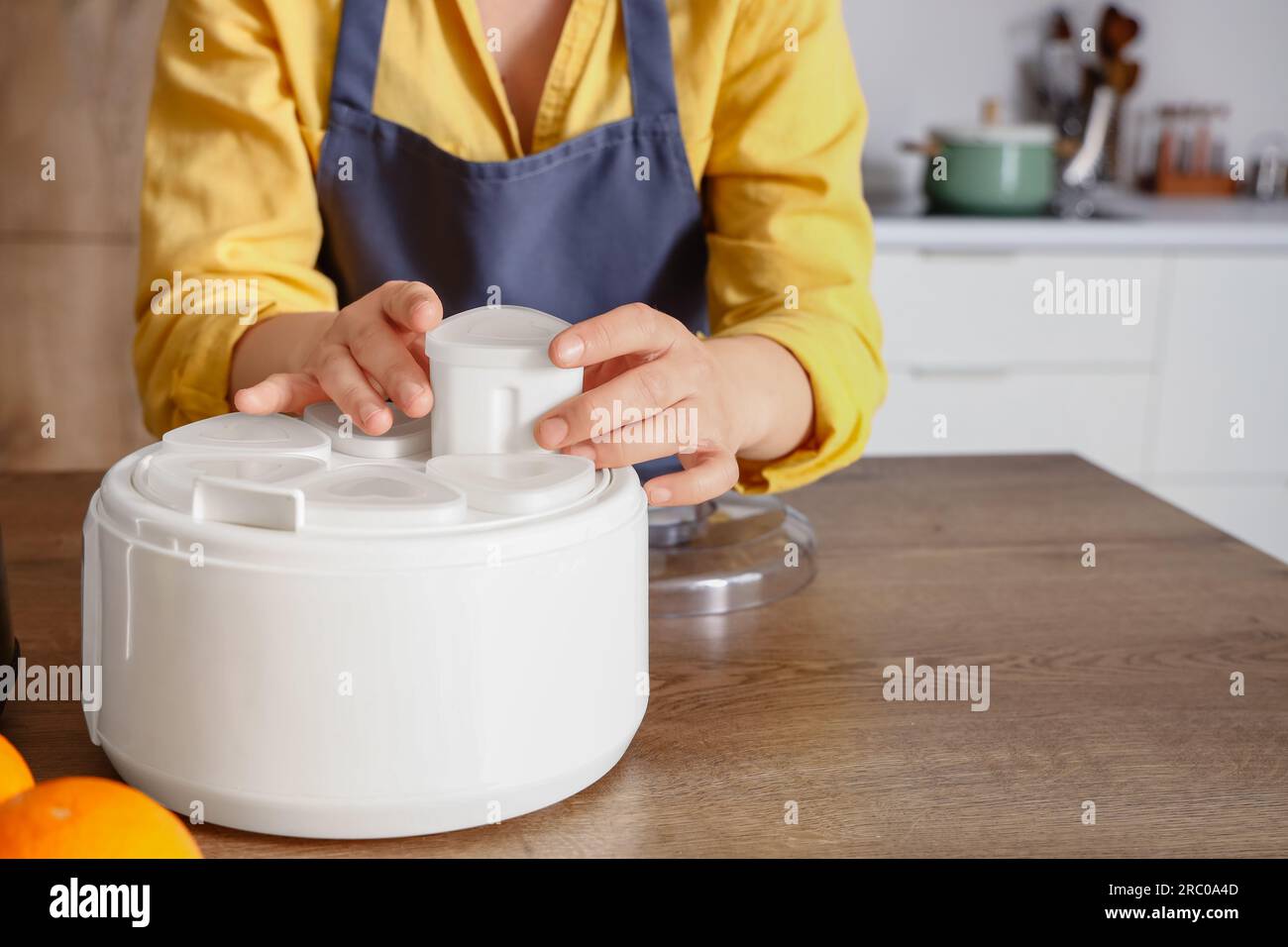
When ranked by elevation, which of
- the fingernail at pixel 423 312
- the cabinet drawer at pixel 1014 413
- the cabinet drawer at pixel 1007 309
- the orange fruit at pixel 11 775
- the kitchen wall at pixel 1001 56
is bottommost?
the cabinet drawer at pixel 1014 413

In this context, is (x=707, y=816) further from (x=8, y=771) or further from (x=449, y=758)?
(x=8, y=771)

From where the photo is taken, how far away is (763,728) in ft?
2.05

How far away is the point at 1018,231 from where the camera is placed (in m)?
2.21

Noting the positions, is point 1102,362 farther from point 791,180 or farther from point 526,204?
point 526,204

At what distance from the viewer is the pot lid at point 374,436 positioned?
1.88 ft

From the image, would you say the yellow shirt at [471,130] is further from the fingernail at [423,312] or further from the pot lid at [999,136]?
the pot lid at [999,136]

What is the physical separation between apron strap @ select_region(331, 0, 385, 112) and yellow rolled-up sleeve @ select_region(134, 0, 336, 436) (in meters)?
0.04

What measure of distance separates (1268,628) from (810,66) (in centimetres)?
56

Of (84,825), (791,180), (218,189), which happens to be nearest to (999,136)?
(791,180)

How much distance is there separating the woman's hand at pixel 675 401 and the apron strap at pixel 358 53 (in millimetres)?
377

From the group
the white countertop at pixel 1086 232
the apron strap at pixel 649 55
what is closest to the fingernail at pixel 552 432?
the apron strap at pixel 649 55
